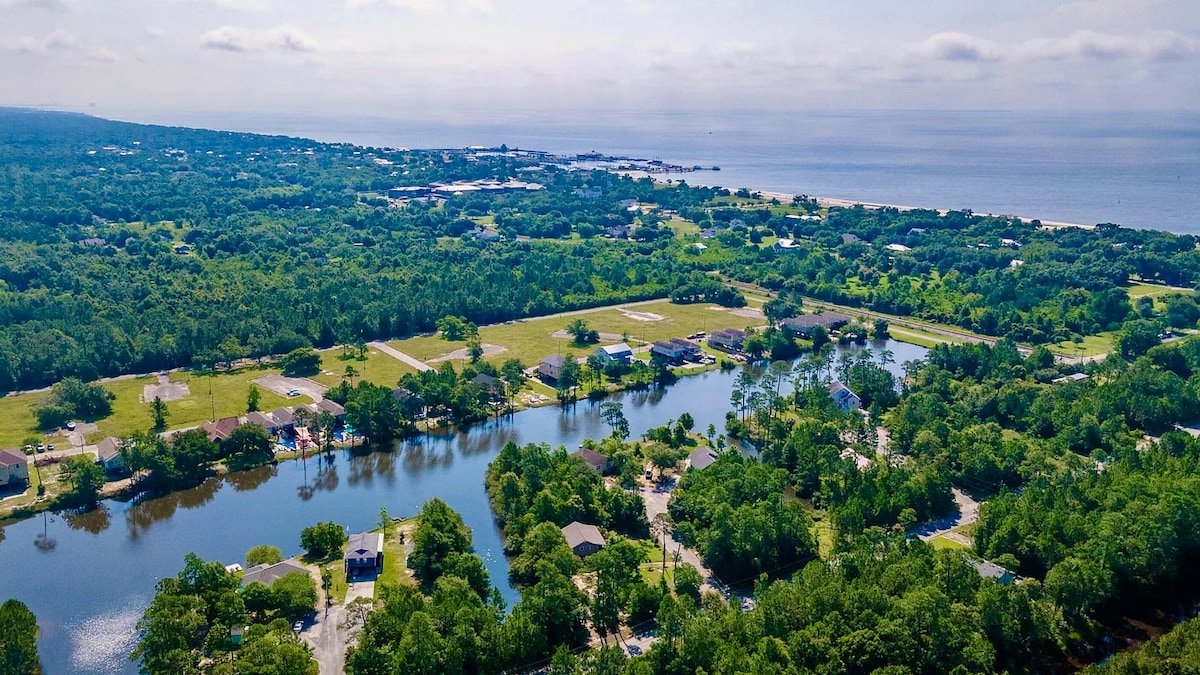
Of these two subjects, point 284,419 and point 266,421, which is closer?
point 266,421

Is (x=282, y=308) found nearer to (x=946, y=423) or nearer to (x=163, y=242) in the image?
(x=163, y=242)

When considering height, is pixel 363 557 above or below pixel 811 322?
below

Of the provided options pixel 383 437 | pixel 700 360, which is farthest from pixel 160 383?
pixel 700 360

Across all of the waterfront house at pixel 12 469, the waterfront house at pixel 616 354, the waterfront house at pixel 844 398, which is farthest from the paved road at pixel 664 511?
the waterfront house at pixel 12 469

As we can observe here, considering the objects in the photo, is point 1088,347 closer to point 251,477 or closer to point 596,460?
point 596,460

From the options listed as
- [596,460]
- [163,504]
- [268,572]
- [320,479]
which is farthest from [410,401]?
[268,572]

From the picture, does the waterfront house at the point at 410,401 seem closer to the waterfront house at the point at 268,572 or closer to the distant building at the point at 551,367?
the distant building at the point at 551,367
